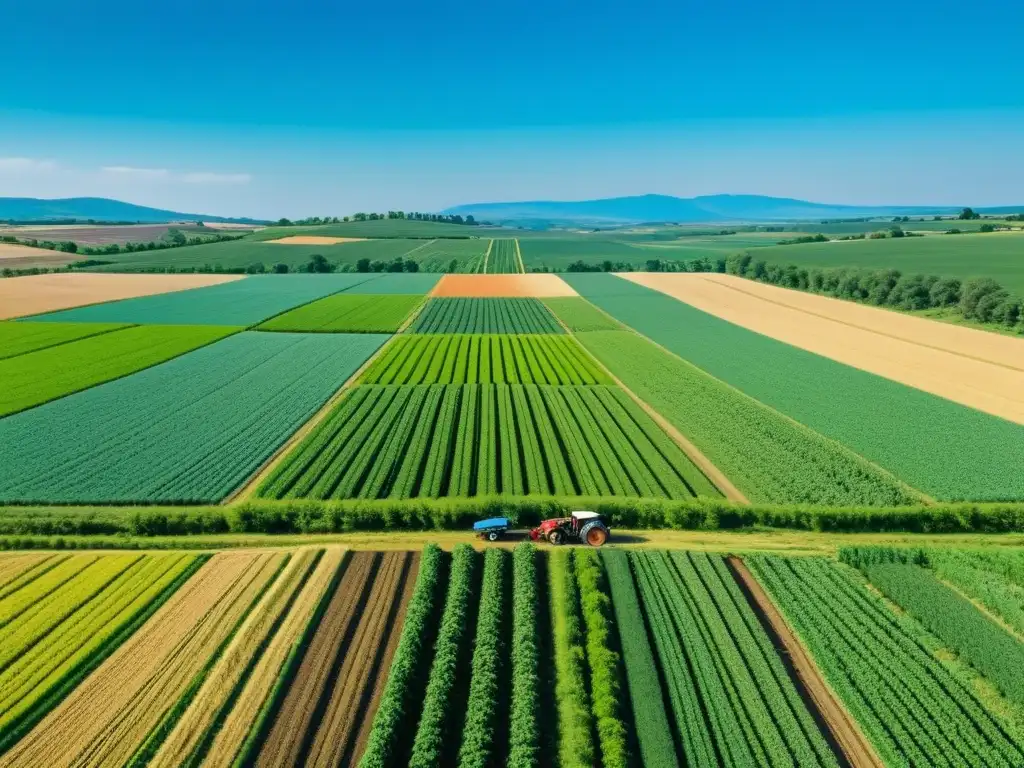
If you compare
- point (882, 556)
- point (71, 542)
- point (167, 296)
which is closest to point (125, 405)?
point (71, 542)

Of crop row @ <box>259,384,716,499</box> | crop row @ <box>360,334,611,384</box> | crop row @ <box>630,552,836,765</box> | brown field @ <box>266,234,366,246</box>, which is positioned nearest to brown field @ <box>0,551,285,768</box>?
crop row @ <box>259,384,716,499</box>

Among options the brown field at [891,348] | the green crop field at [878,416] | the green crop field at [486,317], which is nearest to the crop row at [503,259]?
the green crop field at [486,317]

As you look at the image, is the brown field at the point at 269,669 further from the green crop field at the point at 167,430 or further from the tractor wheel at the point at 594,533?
the tractor wheel at the point at 594,533

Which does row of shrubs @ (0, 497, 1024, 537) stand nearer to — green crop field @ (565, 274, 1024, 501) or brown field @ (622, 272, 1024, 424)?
green crop field @ (565, 274, 1024, 501)

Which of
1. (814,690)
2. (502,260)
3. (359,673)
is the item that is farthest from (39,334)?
(502,260)

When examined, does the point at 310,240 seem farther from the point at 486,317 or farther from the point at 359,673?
the point at 359,673
